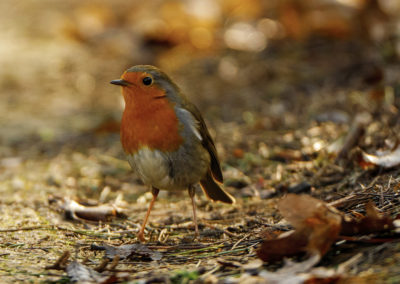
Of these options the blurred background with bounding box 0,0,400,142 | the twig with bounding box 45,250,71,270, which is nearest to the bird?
the twig with bounding box 45,250,71,270

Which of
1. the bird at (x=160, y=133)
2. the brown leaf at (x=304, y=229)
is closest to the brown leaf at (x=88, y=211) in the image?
the bird at (x=160, y=133)

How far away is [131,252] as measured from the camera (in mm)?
2580

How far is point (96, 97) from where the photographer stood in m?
6.37

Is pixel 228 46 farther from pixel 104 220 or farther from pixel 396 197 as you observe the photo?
pixel 396 197

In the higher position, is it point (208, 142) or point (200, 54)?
point (200, 54)

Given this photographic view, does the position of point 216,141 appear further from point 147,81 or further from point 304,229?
point 304,229

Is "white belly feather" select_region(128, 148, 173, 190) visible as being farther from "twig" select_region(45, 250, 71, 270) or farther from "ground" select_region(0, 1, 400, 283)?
"twig" select_region(45, 250, 71, 270)

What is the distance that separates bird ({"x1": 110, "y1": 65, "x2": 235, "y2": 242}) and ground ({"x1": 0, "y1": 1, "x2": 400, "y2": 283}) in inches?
14.7

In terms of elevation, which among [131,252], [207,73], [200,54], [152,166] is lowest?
[131,252]

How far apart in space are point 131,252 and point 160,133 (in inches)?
27.8

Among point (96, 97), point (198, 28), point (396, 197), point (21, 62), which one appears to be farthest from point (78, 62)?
point (396, 197)

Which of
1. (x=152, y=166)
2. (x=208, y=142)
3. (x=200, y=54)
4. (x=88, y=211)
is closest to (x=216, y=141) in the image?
(x=208, y=142)

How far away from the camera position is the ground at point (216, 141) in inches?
98.0

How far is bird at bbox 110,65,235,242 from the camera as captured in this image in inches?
116
